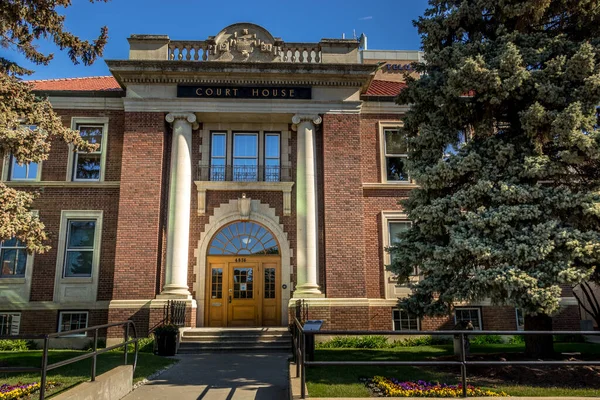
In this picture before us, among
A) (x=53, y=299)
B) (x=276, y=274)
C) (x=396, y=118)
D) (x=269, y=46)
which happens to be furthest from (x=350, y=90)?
(x=53, y=299)

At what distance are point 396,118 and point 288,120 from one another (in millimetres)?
3945

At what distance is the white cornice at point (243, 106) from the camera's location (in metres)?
16.3

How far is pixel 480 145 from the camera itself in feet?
33.6

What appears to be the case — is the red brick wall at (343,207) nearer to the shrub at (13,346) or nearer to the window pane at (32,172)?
the shrub at (13,346)

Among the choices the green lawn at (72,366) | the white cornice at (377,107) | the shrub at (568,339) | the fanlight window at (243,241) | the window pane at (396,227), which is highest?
A: the white cornice at (377,107)

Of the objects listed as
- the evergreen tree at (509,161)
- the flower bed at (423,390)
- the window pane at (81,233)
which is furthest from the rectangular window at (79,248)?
the flower bed at (423,390)

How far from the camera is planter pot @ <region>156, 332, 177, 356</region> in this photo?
12836mm

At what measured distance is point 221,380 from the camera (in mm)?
9031

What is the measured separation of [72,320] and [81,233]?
2.86 meters

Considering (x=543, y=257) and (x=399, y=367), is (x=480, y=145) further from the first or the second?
(x=399, y=367)

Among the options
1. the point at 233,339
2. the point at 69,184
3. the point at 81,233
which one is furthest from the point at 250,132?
the point at 233,339

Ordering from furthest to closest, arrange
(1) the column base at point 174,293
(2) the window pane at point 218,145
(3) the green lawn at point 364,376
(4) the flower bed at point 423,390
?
(2) the window pane at point 218,145, (1) the column base at point 174,293, (3) the green lawn at point 364,376, (4) the flower bed at point 423,390

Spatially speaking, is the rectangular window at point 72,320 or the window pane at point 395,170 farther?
the window pane at point 395,170

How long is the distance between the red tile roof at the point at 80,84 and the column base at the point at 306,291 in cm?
1056
